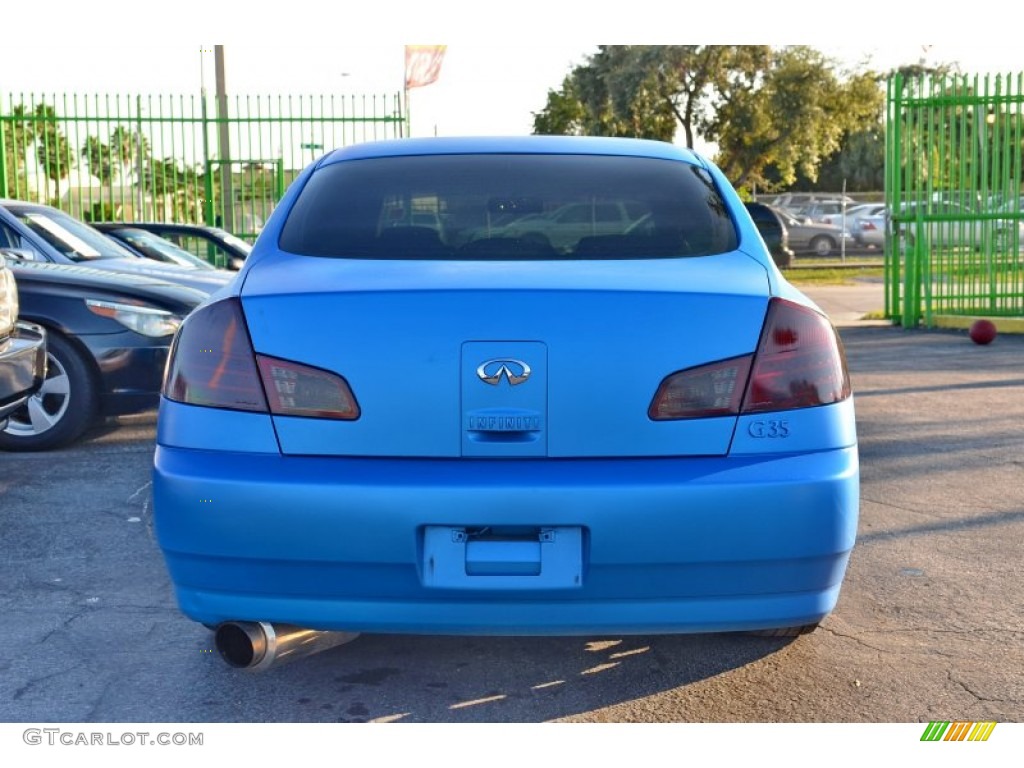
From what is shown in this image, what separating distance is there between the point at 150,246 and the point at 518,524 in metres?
10.1

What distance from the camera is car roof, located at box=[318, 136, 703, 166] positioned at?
13.1ft

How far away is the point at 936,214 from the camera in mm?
13828

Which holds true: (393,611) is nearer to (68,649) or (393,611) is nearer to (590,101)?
(68,649)

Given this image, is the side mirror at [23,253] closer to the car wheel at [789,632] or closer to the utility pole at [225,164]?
the car wheel at [789,632]

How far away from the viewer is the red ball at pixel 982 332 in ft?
40.0

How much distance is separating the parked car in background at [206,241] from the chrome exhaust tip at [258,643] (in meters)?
10.9

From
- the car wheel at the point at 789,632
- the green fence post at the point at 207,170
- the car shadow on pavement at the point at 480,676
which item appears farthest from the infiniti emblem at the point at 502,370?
the green fence post at the point at 207,170

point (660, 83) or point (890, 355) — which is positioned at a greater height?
point (660, 83)

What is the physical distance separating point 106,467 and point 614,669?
3911 millimetres

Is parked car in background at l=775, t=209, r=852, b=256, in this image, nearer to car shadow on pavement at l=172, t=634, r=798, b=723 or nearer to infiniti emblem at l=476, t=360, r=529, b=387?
car shadow on pavement at l=172, t=634, r=798, b=723

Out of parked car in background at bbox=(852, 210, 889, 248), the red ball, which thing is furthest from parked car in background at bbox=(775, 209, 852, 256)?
the red ball

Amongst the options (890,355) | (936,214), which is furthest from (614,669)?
(936,214)

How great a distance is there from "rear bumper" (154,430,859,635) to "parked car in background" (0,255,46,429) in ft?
9.43

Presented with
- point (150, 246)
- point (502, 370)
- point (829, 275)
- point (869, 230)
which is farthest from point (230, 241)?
point (869, 230)
